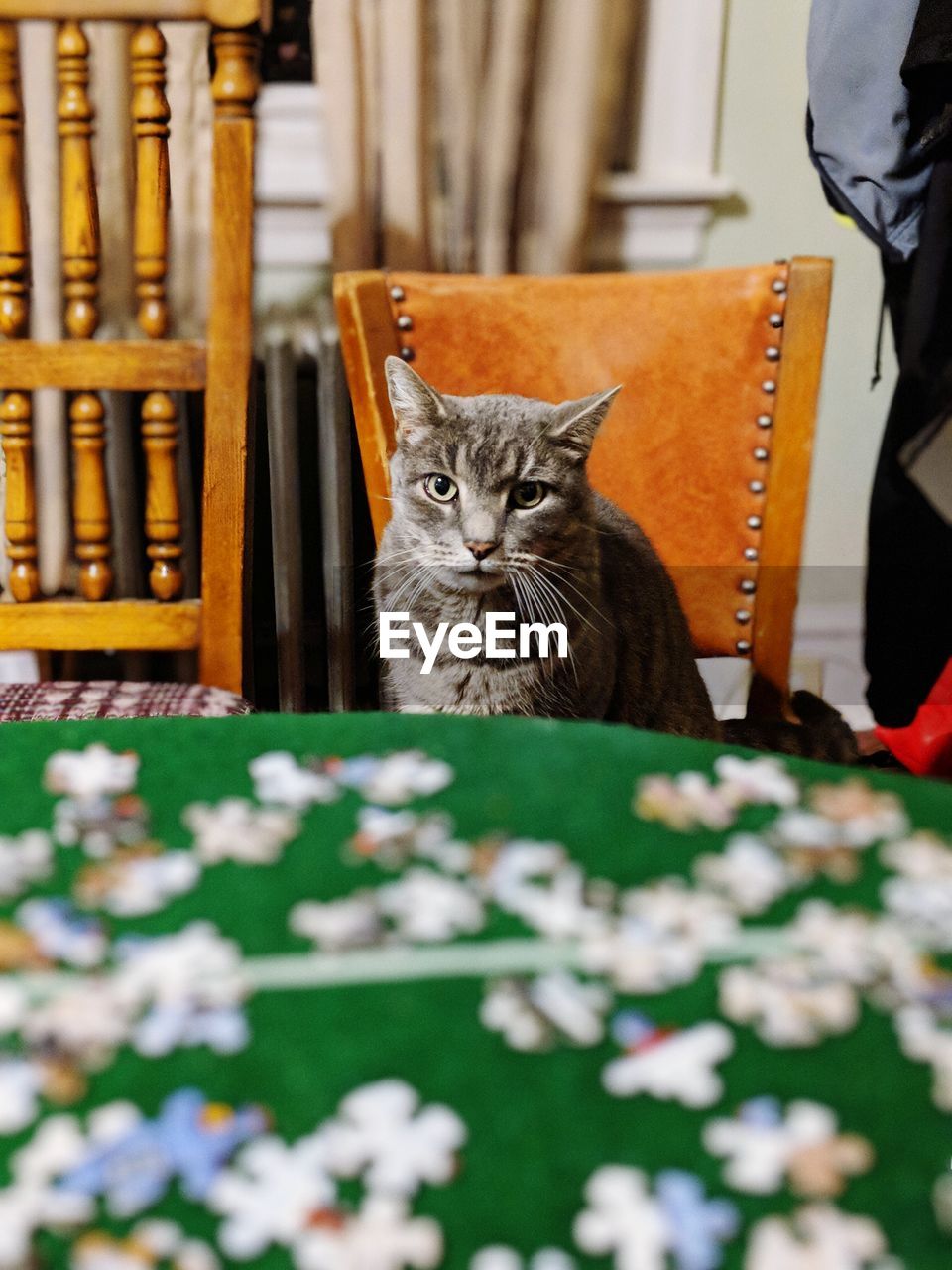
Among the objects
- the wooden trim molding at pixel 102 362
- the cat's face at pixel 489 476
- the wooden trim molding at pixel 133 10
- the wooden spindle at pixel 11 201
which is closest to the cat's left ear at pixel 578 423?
the cat's face at pixel 489 476

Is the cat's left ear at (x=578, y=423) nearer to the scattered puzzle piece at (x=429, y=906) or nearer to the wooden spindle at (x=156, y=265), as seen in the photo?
the wooden spindle at (x=156, y=265)

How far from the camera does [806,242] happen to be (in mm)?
1703

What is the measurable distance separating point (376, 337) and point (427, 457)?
0.64ft

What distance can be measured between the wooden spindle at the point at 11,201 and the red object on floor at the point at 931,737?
4.04 feet

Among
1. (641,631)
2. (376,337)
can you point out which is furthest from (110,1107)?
(376,337)

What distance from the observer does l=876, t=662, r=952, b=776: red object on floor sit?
1.44 meters

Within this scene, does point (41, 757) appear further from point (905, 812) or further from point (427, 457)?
point (427, 457)

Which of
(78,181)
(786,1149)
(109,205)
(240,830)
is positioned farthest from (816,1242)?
(109,205)

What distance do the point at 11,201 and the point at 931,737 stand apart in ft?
4.24

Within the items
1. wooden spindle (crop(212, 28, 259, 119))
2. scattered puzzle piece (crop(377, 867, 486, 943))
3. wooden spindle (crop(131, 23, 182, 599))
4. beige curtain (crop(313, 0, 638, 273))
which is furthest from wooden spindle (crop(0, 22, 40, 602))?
scattered puzzle piece (crop(377, 867, 486, 943))

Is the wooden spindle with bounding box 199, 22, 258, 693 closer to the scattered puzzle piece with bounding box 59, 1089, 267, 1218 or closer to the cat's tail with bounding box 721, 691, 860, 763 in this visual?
the cat's tail with bounding box 721, 691, 860, 763

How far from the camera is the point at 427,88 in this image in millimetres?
1531

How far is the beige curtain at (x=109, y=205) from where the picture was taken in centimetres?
140

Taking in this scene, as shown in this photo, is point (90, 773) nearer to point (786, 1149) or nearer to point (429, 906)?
point (429, 906)
